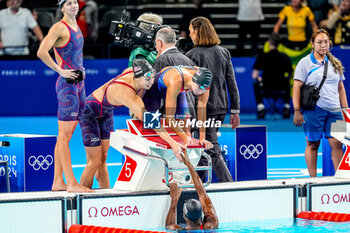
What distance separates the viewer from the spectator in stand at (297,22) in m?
17.9

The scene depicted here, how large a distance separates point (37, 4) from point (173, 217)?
1363cm

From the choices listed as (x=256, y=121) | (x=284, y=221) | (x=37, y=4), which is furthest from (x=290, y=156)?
(x=37, y=4)

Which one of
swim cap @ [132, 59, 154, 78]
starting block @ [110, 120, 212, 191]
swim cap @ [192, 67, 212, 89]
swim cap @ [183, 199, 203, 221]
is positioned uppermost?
swim cap @ [132, 59, 154, 78]

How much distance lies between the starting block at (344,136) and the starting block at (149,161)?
1.75 meters

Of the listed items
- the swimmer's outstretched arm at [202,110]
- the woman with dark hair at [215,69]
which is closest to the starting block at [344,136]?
the woman with dark hair at [215,69]

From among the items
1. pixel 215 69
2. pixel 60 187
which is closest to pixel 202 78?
pixel 215 69

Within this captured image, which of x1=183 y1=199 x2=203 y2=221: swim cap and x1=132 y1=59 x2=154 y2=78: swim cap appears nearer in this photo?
x1=183 y1=199 x2=203 y2=221: swim cap

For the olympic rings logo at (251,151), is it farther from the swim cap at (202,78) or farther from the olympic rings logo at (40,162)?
the olympic rings logo at (40,162)

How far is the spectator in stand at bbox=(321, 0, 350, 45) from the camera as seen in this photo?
17.8m

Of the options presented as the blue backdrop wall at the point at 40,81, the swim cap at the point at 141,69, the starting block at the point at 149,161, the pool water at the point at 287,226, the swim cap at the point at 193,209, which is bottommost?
the blue backdrop wall at the point at 40,81

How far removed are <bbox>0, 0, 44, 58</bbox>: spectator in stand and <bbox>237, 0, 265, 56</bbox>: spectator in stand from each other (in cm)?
456

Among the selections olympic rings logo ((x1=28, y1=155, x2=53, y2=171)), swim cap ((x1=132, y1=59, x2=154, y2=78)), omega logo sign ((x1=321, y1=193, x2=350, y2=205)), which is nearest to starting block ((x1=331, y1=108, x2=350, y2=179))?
omega logo sign ((x1=321, y1=193, x2=350, y2=205))

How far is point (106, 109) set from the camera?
7730mm

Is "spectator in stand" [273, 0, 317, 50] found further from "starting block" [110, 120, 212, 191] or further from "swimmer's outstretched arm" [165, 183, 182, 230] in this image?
"swimmer's outstretched arm" [165, 183, 182, 230]
